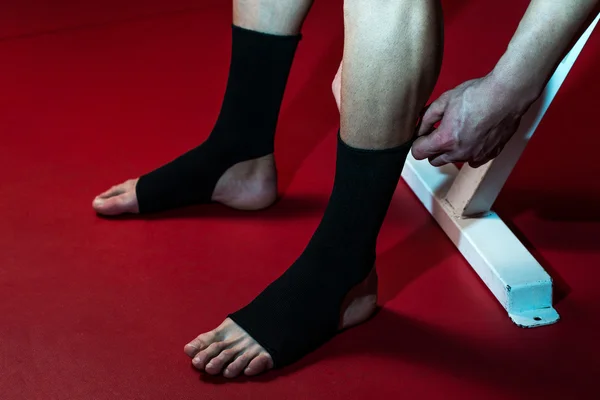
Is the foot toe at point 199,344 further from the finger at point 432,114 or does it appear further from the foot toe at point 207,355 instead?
the finger at point 432,114

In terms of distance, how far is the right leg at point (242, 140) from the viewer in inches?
45.7

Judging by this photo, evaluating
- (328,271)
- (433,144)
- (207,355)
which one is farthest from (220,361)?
(433,144)

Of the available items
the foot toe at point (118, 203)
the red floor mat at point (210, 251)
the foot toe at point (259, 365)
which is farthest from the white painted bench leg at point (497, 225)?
the foot toe at point (118, 203)

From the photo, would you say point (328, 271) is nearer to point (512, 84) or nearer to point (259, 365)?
point (259, 365)

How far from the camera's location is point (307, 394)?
0.95m

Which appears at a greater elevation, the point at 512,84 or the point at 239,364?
the point at 512,84

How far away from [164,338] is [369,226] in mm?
304

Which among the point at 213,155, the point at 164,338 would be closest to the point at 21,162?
the point at 213,155

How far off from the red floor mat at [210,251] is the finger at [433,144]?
26 centimetres

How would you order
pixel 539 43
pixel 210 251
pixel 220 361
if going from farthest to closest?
pixel 210 251, pixel 220 361, pixel 539 43

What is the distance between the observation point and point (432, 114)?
93 cm

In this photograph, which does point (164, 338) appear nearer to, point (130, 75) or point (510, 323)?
point (510, 323)

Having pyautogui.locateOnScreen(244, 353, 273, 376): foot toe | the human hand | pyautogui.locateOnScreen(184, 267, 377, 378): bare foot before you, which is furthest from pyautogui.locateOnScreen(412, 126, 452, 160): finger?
pyautogui.locateOnScreen(244, 353, 273, 376): foot toe

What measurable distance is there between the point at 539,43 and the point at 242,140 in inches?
20.7
